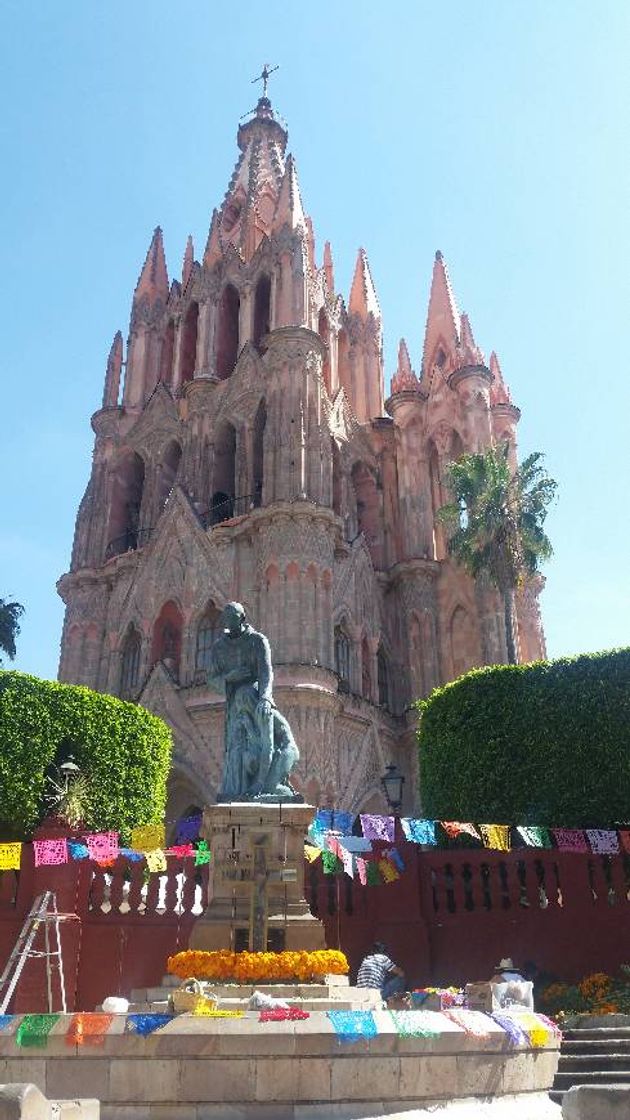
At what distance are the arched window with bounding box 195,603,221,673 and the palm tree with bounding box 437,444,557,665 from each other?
8.65m

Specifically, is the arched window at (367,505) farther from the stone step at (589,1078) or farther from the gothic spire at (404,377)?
the stone step at (589,1078)

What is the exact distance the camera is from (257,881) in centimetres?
1130

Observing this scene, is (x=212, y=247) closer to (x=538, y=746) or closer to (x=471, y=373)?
(x=471, y=373)

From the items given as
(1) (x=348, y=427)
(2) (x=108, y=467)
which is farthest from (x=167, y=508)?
(1) (x=348, y=427)

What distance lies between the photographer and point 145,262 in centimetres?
4578

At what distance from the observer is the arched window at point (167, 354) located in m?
41.5

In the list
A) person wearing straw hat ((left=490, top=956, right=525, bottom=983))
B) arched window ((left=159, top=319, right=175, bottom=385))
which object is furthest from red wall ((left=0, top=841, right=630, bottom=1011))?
arched window ((left=159, top=319, right=175, bottom=385))

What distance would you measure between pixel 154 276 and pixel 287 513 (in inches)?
809

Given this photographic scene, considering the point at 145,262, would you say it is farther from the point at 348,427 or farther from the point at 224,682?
the point at 224,682

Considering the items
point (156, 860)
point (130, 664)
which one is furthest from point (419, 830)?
point (130, 664)

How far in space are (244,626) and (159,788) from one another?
30.1 ft

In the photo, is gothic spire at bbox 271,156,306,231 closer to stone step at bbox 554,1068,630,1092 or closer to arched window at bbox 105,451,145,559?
arched window at bbox 105,451,145,559

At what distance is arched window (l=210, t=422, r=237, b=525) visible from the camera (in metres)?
35.0

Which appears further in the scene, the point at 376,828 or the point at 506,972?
the point at 376,828
